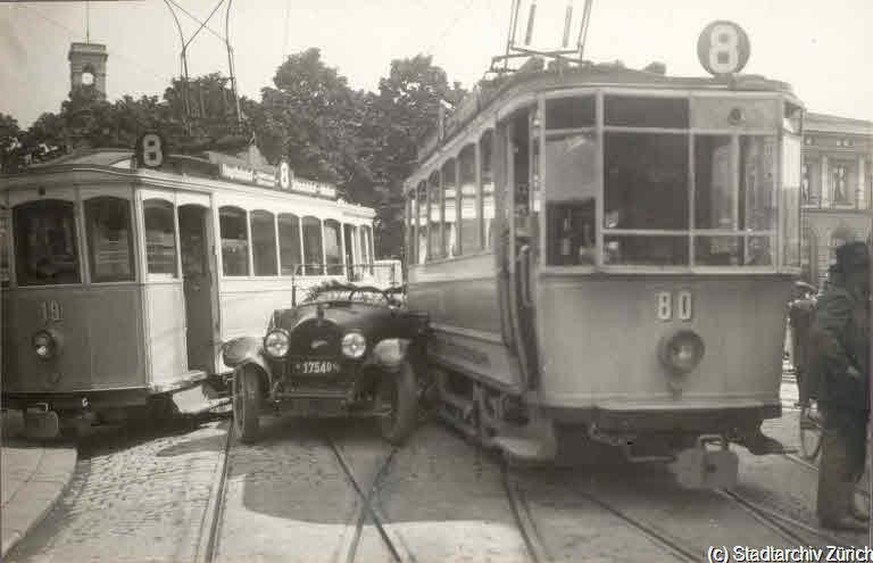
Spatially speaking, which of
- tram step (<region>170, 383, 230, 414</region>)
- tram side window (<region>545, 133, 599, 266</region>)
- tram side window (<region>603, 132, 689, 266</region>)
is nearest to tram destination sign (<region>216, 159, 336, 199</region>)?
tram step (<region>170, 383, 230, 414</region>)

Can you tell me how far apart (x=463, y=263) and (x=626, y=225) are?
7.70ft

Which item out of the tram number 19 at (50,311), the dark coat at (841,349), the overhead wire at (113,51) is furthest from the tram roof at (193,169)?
the dark coat at (841,349)

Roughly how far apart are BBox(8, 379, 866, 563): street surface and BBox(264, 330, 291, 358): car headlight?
37.2 inches

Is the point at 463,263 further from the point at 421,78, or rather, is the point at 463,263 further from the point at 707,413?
the point at 707,413

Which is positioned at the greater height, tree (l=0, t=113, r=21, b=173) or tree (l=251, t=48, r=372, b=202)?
tree (l=251, t=48, r=372, b=202)

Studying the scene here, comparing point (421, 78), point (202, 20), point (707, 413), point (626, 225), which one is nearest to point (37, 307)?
point (202, 20)

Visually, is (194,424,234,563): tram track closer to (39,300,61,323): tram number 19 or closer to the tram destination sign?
(39,300,61,323): tram number 19

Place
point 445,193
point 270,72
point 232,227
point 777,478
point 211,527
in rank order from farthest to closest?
point 232,227
point 445,193
point 270,72
point 777,478
point 211,527

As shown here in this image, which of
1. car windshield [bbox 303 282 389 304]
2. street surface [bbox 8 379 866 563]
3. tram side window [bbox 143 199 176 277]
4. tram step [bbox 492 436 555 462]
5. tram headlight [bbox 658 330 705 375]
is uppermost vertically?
tram side window [bbox 143 199 176 277]

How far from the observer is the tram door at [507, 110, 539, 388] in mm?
6547

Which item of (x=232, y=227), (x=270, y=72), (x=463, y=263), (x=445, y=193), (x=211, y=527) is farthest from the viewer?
(x=232, y=227)

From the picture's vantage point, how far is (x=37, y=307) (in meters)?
8.74

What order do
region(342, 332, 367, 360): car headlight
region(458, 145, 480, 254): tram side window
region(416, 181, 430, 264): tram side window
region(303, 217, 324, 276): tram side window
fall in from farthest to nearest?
region(303, 217, 324, 276): tram side window < region(416, 181, 430, 264): tram side window < region(342, 332, 367, 360): car headlight < region(458, 145, 480, 254): tram side window

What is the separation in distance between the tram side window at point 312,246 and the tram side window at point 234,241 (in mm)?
1758
